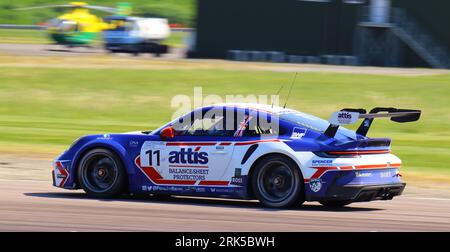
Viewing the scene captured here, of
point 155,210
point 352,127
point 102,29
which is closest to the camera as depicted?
point 155,210

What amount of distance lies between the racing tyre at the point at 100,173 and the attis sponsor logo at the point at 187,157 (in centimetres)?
66

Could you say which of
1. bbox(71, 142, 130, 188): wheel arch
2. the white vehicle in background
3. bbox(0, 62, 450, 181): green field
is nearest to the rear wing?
bbox(71, 142, 130, 188): wheel arch

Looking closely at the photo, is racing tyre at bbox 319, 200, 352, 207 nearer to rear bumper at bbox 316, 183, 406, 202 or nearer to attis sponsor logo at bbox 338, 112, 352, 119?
rear bumper at bbox 316, 183, 406, 202

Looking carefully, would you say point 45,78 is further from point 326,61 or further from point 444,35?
point 444,35

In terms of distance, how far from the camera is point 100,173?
11.5 m

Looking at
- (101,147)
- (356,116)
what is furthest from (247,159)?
(101,147)

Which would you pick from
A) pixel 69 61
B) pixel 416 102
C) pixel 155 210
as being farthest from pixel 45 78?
pixel 155 210

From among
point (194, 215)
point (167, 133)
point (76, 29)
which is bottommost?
point (194, 215)

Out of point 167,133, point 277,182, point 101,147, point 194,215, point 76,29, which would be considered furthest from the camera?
point 76,29

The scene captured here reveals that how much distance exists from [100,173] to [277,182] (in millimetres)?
2323

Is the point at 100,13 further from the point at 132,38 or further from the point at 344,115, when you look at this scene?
the point at 344,115

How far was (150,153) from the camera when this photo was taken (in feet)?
36.9

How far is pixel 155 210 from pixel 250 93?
21024 millimetres

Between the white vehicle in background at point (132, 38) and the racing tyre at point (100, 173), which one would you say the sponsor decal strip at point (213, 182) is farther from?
the white vehicle in background at point (132, 38)
